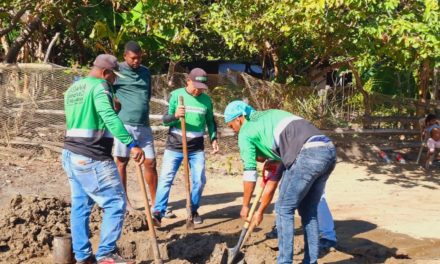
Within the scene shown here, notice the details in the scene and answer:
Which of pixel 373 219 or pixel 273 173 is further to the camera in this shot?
pixel 373 219

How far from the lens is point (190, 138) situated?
717cm

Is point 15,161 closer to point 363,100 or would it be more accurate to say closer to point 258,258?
point 258,258

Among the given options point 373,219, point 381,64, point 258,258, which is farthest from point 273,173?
Answer: point 381,64

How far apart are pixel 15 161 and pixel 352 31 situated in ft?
19.7

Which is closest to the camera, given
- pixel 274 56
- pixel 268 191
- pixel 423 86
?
pixel 268 191

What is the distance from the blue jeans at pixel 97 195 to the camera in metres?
5.14

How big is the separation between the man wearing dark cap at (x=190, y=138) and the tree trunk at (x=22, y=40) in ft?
21.9

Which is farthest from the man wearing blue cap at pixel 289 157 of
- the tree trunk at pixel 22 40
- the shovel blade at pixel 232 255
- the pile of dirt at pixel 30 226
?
the tree trunk at pixel 22 40

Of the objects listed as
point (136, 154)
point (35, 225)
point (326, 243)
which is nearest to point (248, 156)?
point (136, 154)

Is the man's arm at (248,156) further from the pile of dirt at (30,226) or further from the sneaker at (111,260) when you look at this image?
the pile of dirt at (30,226)

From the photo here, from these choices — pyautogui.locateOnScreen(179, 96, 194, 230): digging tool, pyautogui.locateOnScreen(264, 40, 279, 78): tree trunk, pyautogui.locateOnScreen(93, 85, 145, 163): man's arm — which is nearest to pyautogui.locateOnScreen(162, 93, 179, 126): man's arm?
pyautogui.locateOnScreen(179, 96, 194, 230): digging tool

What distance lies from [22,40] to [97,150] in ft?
28.5

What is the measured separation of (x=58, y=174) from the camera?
977 cm

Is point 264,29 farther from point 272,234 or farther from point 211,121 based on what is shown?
point 272,234
